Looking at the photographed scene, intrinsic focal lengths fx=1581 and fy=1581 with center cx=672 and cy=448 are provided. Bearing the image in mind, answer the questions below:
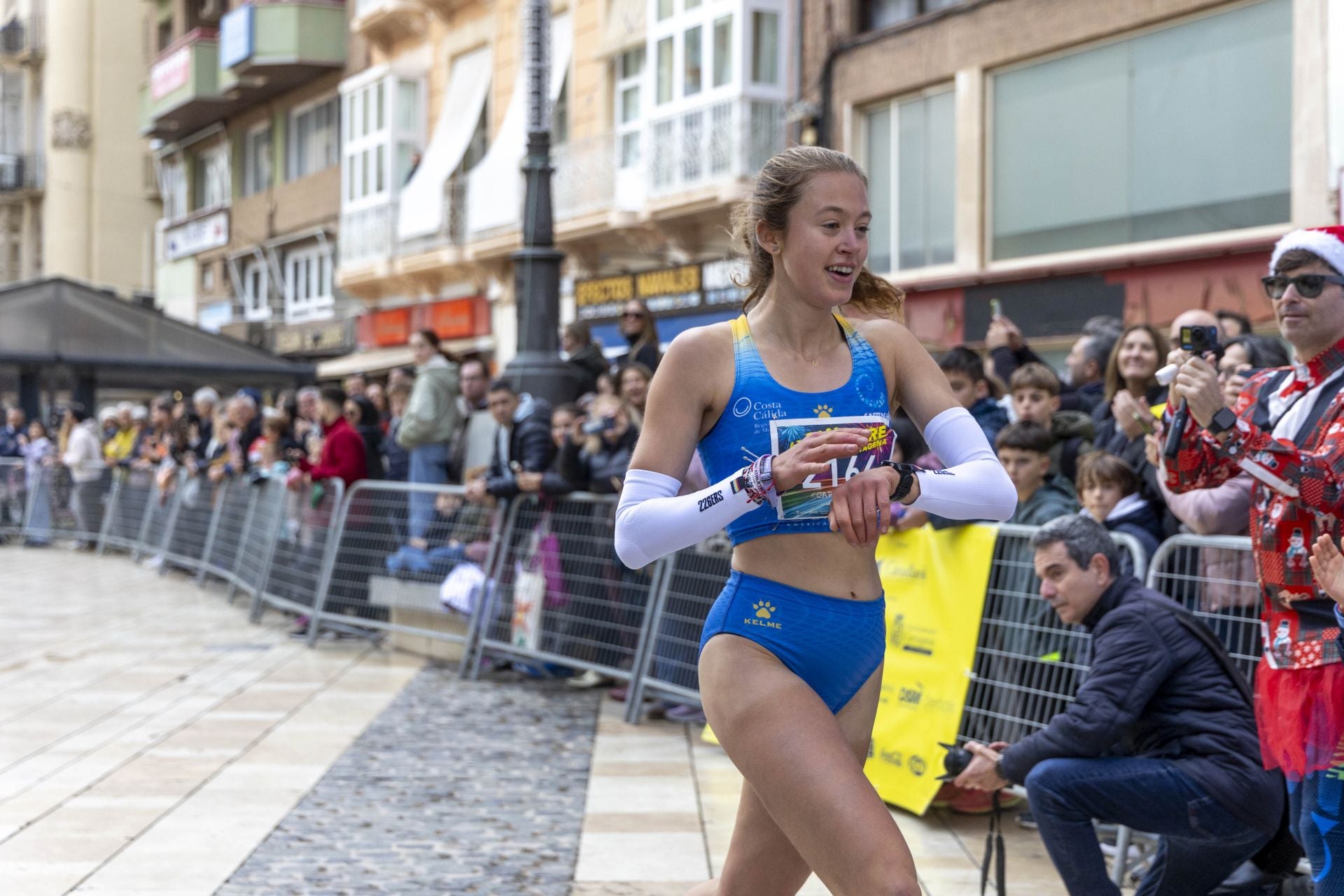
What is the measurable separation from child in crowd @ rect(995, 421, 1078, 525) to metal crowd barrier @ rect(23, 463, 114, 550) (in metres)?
16.4

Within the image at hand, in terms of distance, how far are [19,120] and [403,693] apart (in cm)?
4661

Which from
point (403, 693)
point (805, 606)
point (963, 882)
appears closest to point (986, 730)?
point (963, 882)

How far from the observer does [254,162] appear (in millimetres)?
37469

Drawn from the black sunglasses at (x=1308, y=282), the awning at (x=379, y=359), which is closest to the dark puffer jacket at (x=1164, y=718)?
the black sunglasses at (x=1308, y=282)

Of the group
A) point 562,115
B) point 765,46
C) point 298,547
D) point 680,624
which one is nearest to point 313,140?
point 562,115

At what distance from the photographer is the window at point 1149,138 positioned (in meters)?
14.8

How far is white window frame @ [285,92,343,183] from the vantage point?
33781 millimetres

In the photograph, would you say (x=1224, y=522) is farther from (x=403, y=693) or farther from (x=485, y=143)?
(x=485, y=143)

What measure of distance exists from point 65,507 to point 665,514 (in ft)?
67.2

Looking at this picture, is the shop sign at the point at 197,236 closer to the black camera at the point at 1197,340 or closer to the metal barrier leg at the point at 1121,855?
the metal barrier leg at the point at 1121,855

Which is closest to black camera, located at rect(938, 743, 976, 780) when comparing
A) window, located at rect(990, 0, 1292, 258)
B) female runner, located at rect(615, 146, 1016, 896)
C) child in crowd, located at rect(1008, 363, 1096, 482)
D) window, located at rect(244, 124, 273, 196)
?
female runner, located at rect(615, 146, 1016, 896)

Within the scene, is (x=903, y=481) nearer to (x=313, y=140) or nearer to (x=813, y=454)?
(x=813, y=454)

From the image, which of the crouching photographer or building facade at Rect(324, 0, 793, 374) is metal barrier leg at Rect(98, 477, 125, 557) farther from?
the crouching photographer

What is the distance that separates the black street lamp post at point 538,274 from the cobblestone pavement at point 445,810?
8.51 feet
